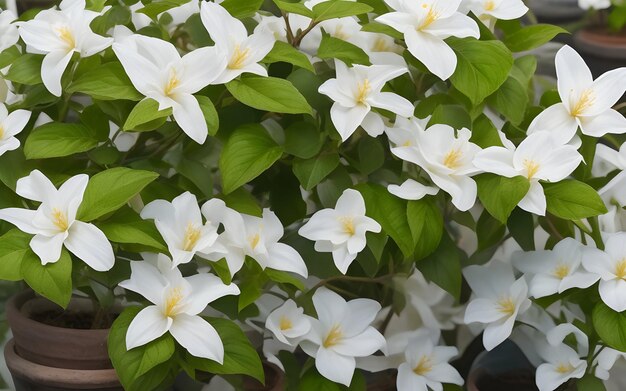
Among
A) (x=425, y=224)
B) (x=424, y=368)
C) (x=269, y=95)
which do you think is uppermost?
(x=269, y=95)

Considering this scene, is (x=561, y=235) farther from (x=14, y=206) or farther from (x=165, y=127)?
(x=14, y=206)

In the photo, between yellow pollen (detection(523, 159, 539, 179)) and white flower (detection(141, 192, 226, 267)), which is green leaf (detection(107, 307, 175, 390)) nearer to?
white flower (detection(141, 192, 226, 267))

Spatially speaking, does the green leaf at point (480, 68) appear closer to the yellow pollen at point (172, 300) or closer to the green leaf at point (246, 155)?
the green leaf at point (246, 155)

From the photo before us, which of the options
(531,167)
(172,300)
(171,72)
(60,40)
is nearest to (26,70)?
(60,40)

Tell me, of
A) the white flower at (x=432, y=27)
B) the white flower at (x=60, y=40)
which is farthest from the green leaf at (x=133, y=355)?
the white flower at (x=432, y=27)

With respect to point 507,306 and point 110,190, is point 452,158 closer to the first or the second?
point 507,306
